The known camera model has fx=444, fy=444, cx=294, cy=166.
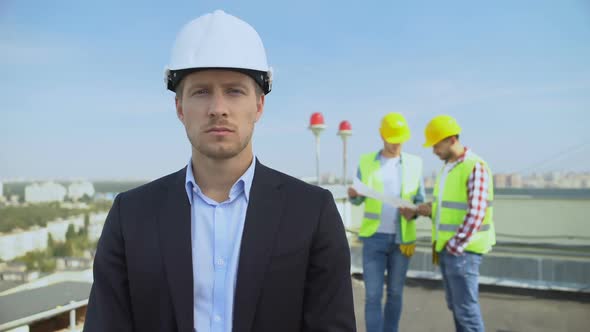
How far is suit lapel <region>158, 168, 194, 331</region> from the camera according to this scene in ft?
3.53

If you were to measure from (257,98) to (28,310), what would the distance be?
8.45 feet

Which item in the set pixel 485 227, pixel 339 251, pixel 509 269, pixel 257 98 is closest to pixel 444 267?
pixel 485 227

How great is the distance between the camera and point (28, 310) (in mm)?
2842

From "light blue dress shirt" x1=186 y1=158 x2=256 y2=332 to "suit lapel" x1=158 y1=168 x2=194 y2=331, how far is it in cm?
3

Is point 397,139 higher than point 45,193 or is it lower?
higher

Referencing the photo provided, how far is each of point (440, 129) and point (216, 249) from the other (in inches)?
96.4

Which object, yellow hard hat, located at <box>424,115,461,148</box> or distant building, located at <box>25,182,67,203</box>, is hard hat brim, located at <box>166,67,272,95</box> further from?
distant building, located at <box>25,182,67,203</box>

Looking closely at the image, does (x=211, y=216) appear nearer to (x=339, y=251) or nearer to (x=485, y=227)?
(x=339, y=251)

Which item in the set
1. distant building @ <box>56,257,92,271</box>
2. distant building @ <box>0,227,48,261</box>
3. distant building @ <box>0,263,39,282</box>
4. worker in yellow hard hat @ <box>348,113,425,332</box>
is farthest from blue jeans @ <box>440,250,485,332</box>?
distant building @ <box>0,227,48,261</box>

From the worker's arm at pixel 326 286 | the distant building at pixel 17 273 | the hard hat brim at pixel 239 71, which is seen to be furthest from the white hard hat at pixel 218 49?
the distant building at pixel 17 273

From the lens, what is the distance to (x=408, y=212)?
10.6 ft

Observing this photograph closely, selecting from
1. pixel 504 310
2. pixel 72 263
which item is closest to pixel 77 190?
pixel 72 263

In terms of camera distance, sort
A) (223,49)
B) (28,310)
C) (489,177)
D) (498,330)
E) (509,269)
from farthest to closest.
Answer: (509,269) < (498,330) < (489,177) < (28,310) < (223,49)

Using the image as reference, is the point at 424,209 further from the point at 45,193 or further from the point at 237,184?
the point at 45,193
